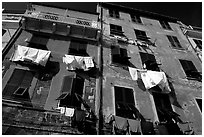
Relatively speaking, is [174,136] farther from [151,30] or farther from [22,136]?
[151,30]

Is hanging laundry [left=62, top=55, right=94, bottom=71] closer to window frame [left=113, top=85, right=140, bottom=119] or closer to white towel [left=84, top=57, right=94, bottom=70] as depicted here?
white towel [left=84, top=57, right=94, bottom=70]

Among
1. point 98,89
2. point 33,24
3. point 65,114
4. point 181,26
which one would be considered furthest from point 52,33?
point 181,26

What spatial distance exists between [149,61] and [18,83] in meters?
10.3

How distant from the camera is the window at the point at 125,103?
500 inches

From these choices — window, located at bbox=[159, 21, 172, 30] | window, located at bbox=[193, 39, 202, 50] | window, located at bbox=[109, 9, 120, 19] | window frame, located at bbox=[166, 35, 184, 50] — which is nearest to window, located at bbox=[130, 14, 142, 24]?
window, located at bbox=[109, 9, 120, 19]

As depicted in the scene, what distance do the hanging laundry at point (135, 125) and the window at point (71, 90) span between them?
129 inches

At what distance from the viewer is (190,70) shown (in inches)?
682

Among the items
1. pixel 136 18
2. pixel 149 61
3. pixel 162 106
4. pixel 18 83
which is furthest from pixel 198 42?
pixel 18 83

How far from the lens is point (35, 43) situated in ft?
53.5

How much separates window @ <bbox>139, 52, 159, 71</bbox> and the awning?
7.97 meters

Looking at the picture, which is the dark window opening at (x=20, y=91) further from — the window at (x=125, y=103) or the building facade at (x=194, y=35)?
the building facade at (x=194, y=35)

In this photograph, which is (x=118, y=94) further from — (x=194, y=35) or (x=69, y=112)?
(x=194, y=35)

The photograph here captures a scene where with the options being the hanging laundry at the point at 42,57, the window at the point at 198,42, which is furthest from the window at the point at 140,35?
the hanging laundry at the point at 42,57

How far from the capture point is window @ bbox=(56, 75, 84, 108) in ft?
40.2
